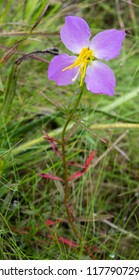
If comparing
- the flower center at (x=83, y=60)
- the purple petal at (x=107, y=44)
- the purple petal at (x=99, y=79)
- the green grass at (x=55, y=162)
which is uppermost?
the purple petal at (x=107, y=44)

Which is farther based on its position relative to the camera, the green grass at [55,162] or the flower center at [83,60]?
the green grass at [55,162]

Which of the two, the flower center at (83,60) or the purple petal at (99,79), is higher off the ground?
the flower center at (83,60)

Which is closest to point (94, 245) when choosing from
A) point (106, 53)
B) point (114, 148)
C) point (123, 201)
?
point (123, 201)

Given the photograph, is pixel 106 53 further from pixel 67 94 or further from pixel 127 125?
pixel 67 94

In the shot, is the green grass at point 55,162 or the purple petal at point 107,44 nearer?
the purple petal at point 107,44

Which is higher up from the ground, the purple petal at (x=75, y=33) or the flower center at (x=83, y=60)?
the purple petal at (x=75, y=33)
